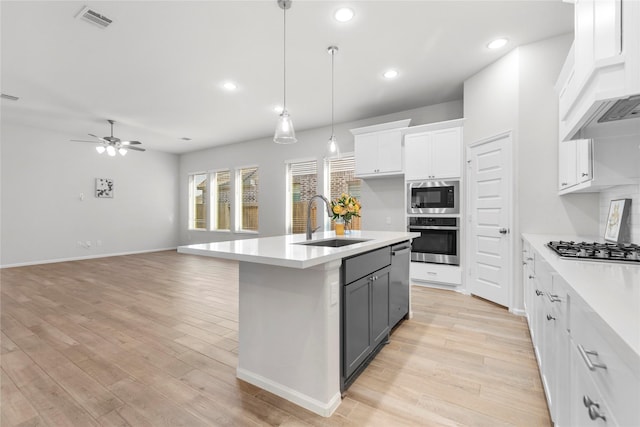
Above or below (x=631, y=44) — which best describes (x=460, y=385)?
below

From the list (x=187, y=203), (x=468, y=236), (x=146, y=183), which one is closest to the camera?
(x=468, y=236)

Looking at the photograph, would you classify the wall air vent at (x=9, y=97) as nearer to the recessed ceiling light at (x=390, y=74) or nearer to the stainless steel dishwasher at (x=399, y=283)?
the recessed ceiling light at (x=390, y=74)

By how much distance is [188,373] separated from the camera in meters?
2.06

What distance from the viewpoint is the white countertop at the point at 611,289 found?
658 millimetres

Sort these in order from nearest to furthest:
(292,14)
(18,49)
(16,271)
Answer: (292,14), (18,49), (16,271)

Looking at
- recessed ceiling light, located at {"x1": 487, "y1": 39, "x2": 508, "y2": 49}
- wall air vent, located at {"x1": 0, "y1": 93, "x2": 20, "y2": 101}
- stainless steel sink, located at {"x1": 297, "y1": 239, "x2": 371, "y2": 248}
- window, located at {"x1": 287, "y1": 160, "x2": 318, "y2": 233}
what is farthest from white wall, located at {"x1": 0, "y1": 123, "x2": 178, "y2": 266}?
recessed ceiling light, located at {"x1": 487, "y1": 39, "x2": 508, "y2": 49}

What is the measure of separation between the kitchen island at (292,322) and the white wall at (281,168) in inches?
137

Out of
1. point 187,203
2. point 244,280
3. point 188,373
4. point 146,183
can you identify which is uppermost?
point 146,183

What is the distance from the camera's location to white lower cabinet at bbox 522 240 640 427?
2.07 ft

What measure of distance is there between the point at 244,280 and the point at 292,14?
2459mm

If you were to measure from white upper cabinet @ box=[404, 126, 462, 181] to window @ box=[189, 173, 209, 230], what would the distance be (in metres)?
6.48

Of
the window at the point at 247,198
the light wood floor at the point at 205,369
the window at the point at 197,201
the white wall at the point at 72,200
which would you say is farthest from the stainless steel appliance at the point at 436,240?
the white wall at the point at 72,200

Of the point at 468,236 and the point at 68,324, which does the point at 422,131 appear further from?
the point at 68,324

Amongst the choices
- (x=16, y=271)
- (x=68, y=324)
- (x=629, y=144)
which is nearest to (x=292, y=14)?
(x=629, y=144)
